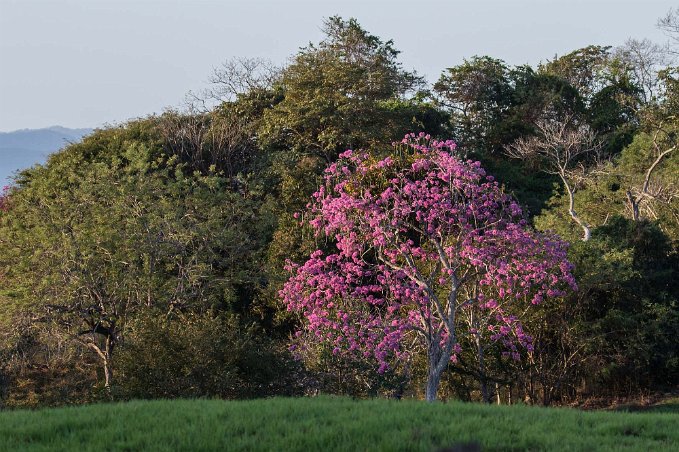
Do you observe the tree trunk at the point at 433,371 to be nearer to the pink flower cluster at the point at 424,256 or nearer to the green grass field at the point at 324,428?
the pink flower cluster at the point at 424,256

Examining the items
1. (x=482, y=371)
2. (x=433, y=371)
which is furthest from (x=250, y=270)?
(x=433, y=371)

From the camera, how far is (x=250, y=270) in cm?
1977

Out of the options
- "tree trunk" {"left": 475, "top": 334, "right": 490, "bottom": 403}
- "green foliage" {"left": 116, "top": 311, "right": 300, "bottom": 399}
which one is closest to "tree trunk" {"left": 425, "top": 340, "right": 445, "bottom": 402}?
"tree trunk" {"left": 475, "top": 334, "right": 490, "bottom": 403}

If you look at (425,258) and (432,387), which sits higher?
(425,258)

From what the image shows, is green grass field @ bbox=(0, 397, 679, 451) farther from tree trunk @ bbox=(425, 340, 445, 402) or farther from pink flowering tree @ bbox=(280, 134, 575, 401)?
pink flowering tree @ bbox=(280, 134, 575, 401)

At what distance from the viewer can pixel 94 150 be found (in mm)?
25156

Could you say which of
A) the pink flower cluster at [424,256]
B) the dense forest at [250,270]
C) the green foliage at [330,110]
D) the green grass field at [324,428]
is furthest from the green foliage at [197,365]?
the green foliage at [330,110]

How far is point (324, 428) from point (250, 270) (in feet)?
43.2

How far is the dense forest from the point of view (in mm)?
12133

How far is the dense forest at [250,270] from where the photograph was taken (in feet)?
39.8

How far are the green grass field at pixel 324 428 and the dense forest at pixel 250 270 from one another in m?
3.69

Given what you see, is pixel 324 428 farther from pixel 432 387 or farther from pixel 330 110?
pixel 330 110

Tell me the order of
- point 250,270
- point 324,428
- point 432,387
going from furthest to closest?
point 250,270
point 432,387
point 324,428

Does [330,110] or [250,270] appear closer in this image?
[250,270]
